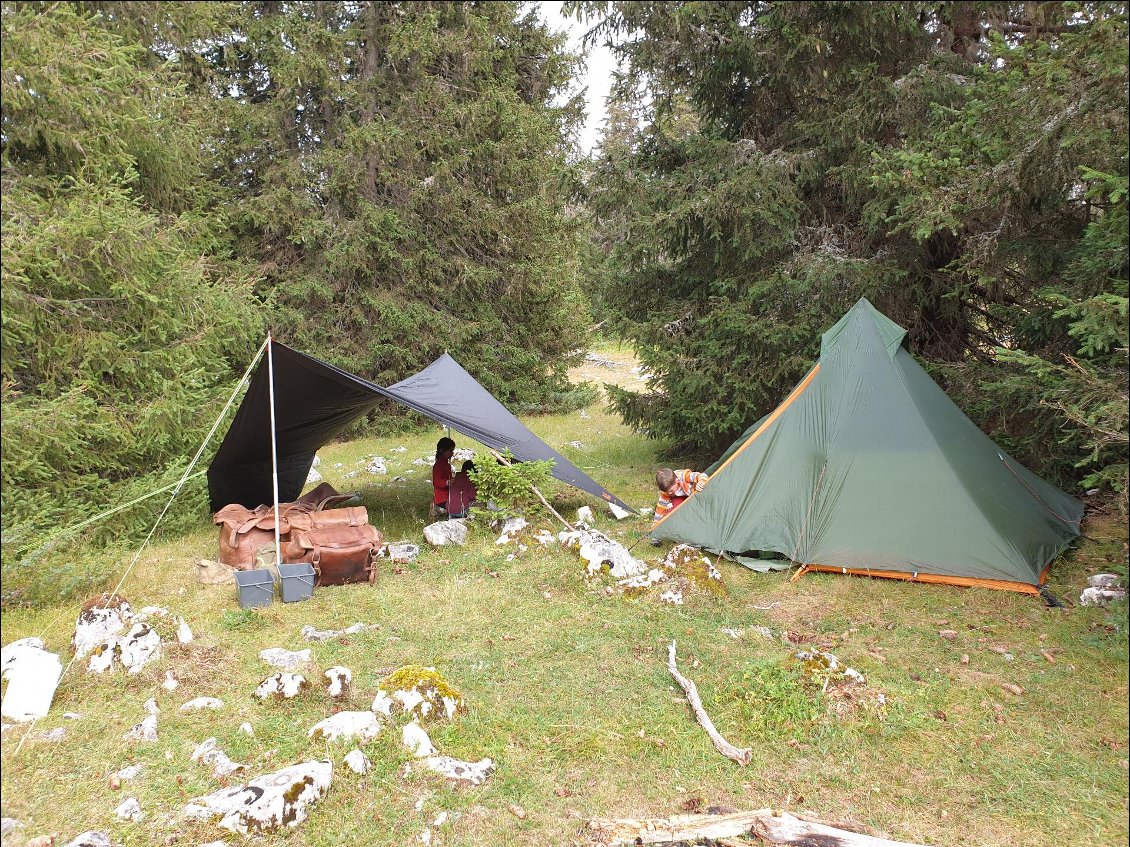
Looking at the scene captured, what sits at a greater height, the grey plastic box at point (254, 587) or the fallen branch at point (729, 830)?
the grey plastic box at point (254, 587)

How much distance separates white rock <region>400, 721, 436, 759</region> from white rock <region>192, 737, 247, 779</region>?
2.48 ft

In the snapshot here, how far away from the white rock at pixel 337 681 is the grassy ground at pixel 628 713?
0.32 feet

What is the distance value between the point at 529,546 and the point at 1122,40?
5.57 m

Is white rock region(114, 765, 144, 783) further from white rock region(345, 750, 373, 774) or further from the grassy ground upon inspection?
white rock region(345, 750, 373, 774)

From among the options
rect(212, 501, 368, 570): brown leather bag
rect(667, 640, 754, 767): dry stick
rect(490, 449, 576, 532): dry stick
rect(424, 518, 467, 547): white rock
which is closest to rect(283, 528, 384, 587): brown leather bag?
rect(212, 501, 368, 570): brown leather bag

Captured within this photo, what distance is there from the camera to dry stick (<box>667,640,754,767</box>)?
3.70 m

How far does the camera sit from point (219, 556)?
657 cm

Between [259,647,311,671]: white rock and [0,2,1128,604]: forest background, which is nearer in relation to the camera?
[259,647,311,671]: white rock

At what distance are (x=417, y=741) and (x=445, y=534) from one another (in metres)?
3.57

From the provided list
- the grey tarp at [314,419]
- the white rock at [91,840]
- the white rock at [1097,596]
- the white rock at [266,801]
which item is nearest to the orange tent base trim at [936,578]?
the white rock at [1097,596]

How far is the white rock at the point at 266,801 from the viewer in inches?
121

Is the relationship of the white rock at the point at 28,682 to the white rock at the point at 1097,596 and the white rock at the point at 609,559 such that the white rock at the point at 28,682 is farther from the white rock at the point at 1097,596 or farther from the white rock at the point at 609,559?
the white rock at the point at 1097,596

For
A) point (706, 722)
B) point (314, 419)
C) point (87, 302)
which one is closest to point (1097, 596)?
point (706, 722)

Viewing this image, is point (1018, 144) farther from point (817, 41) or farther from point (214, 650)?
point (214, 650)
